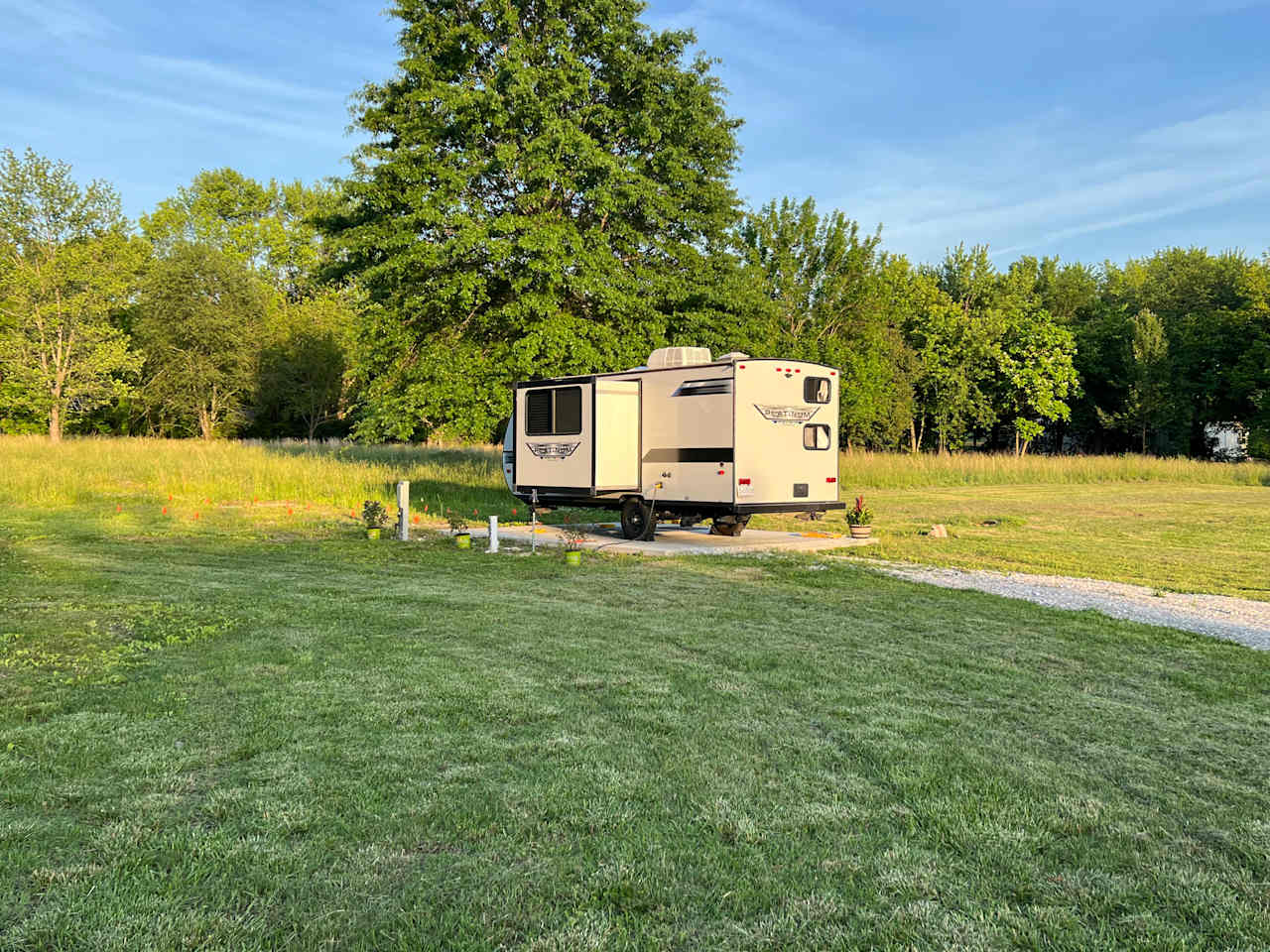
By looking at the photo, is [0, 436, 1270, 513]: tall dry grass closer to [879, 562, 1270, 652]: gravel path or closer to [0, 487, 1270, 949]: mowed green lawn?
[879, 562, 1270, 652]: gravel path

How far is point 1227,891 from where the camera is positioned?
110 inches

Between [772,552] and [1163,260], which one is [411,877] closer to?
[772,552]

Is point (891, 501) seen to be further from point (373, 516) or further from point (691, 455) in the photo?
point (373, 516)

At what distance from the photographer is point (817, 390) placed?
1342 centimetres

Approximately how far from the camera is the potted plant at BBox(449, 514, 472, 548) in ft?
39.1

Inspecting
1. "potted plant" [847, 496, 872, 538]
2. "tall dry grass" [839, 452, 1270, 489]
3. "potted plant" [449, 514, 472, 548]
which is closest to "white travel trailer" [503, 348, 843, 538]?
"potted plant" [847, 496, 872, 538]

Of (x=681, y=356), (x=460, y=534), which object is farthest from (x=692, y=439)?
(x=460, y=534)

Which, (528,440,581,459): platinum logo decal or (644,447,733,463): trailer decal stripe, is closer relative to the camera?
(644,447,733,463): trailer decal stripe

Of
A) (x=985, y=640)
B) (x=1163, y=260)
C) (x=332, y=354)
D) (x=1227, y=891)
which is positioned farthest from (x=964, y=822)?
(x=1163, y=260)

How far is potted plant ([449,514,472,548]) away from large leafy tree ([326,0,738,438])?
5373 mm

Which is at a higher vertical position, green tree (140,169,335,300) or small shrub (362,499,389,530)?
green tree (140,169,335,300)

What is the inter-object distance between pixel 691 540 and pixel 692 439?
1511 mm

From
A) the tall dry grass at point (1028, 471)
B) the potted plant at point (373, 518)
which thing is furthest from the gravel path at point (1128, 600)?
the tall dry grass at point (1028, 471)

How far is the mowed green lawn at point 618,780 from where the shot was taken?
2611 mm
